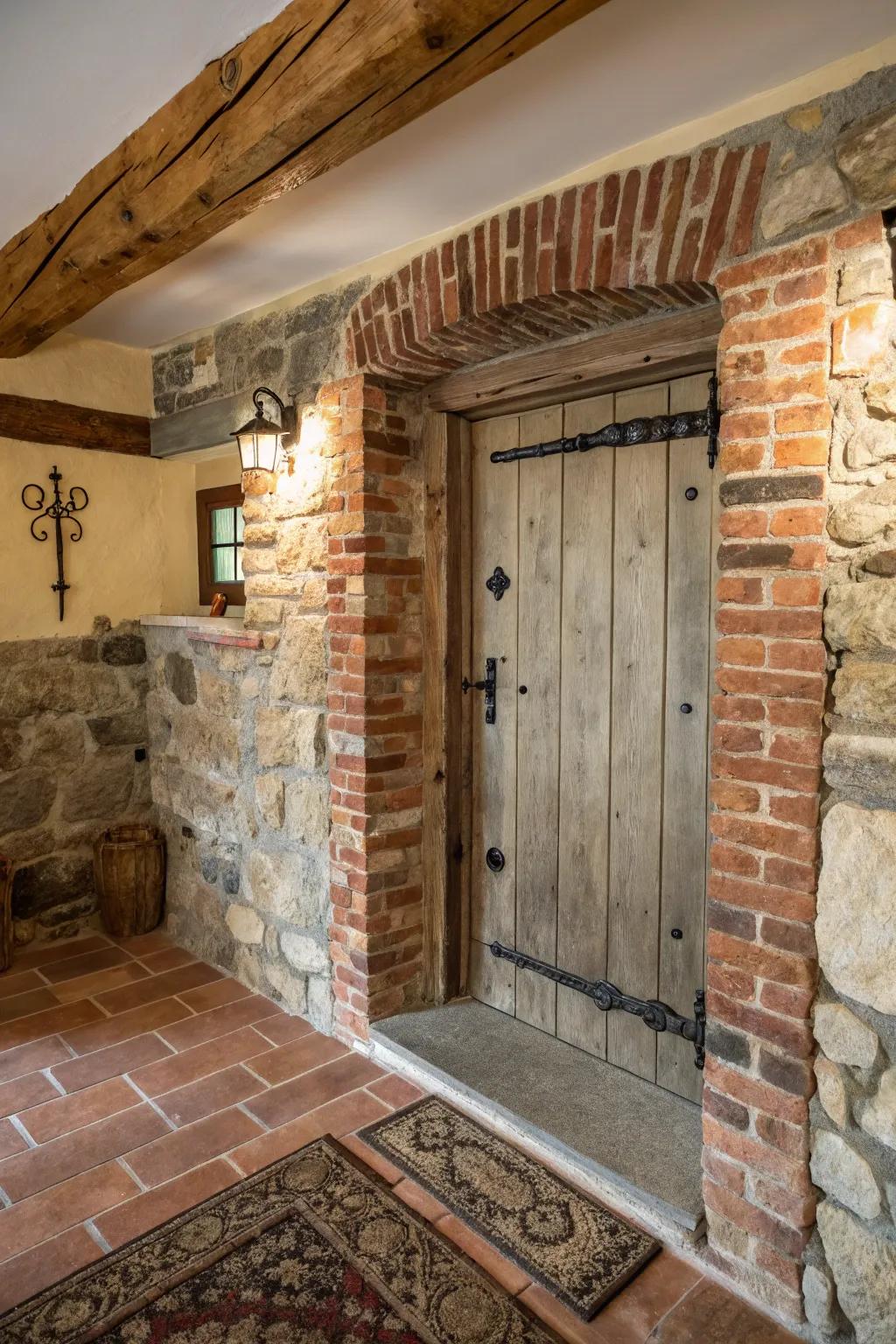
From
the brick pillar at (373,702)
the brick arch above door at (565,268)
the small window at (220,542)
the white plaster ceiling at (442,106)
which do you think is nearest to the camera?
the white plaster ceiling at (442,106)

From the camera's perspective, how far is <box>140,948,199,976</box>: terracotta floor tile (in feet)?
11.0

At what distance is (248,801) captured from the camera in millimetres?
3168

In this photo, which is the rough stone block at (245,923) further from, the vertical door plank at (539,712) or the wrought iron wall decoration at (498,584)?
Result: the wrought iron wall decoration at (498,584)

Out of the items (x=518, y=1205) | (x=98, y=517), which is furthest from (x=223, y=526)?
(x=518, y=1205)

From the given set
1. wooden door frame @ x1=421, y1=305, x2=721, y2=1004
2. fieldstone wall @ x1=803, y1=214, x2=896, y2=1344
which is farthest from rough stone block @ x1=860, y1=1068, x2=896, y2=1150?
wooden door frame @ x1=421, y1=305, x2=721, y2=1004

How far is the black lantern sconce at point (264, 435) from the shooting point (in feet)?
9.19

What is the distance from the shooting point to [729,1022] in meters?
1.76

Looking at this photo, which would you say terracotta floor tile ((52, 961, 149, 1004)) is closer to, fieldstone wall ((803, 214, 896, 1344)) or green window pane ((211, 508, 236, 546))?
green window pane ((211, 508, 236, 546))

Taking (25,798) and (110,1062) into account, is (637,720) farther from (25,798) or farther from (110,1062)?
(25,798)

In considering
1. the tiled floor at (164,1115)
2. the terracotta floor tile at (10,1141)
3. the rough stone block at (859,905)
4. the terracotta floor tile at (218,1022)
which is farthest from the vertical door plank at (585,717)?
the terracotta floor tile at (10,1141)

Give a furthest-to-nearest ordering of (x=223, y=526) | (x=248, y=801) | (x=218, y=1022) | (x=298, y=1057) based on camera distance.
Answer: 1. (x=223, y=526)
2. (x=248, y=801)
3. (x=218, y=1022)
4. (x=298, y=1057)

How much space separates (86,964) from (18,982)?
0.81 feet

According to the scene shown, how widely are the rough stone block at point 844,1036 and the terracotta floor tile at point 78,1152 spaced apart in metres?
1.69

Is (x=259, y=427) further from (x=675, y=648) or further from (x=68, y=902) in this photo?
(x=68, y=902)
